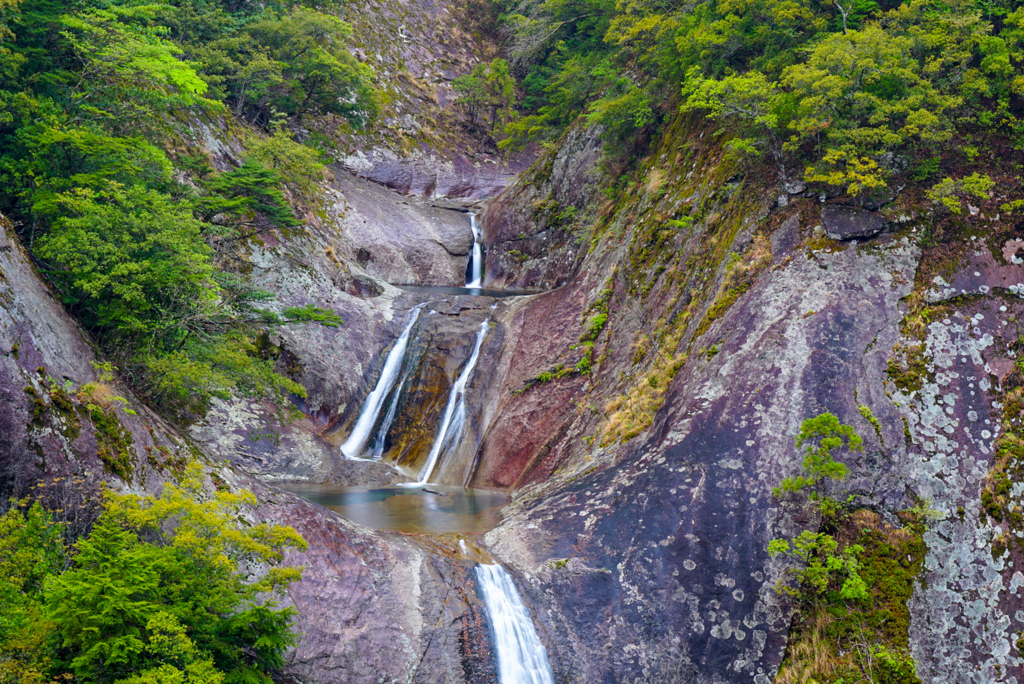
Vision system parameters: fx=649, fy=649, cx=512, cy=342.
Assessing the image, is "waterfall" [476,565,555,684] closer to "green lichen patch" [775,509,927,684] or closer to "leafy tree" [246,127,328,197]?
"green lichen patch" [775,509,927,684]

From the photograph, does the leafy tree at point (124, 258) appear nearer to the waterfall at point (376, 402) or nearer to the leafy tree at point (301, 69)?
the waterfall at point (376, 402)

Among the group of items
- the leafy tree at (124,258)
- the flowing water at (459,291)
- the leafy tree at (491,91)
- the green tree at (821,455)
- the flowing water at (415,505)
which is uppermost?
the leafy tree at (491,91)

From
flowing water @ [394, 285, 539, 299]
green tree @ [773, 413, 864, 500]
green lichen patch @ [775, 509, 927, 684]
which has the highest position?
flowing water @ [394, 285, 539, 299]

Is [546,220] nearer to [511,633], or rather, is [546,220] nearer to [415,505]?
[415,505]

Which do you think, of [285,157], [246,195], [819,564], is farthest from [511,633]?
[285,157]

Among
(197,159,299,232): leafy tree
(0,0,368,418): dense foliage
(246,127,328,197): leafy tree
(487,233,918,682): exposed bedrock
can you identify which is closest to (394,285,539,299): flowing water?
(246,127,328,197): leafy tree

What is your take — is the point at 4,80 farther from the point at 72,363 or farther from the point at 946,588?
the point at 946,588

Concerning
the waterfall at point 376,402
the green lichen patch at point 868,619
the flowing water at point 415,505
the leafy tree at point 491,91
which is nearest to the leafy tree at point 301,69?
the leafy tree at point 491,91
